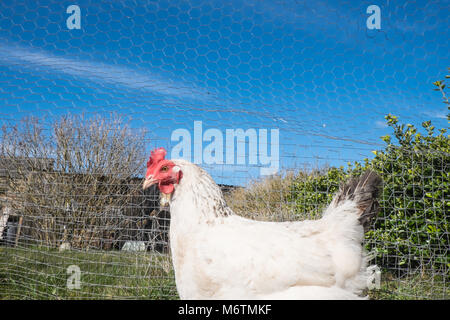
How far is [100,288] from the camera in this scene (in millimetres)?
3090

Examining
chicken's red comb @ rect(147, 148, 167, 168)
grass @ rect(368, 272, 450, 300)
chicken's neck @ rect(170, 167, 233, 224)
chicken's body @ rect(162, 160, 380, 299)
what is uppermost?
chicken's red comb @ rect(147, 148, 167, 168)

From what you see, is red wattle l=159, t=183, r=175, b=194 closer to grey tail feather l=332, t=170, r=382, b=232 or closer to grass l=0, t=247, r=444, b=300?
grey tail feather l=332, t=170, r=382, b=232

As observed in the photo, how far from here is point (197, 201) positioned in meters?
1.79

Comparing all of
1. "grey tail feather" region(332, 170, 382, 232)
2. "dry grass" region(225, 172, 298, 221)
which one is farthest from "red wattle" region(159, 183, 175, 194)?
"dry grass" region(225, 172, 298, 221)

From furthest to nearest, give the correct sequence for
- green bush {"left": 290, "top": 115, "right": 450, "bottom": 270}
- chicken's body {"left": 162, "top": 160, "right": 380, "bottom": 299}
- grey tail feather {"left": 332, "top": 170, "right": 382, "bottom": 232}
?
1. green bush {"left": 290, "top": 115, "right": 450, "bottom": 270}
2. grey tail feather {"left": 332, "top": 170, "right": 382, "bottom": 232}
3. chicken's body {"left": 162, "top": 160, "right": 380, "bottom": 299}

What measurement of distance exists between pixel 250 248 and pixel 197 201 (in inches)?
16.0

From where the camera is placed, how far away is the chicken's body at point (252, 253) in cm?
160

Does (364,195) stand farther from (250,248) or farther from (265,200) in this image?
(265,200)

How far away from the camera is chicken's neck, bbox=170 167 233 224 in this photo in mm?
1775

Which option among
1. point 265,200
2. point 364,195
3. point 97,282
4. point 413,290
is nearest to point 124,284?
point 97,282

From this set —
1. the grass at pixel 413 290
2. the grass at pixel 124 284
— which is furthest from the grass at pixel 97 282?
the grass at pixel 413 290

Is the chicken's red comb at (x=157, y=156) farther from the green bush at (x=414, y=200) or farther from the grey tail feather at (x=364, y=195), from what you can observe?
the green bush at (x=414, y=200)

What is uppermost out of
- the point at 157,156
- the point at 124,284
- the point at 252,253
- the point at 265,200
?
the point at 157,156
